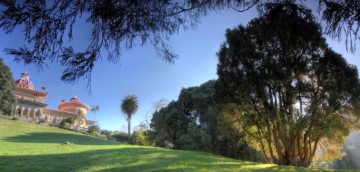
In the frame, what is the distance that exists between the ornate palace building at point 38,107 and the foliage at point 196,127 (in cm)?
2959

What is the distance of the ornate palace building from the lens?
57.7m

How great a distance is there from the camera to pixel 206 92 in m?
33.7

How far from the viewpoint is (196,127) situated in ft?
102

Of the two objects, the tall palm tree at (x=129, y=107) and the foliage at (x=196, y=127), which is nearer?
the foliage at (x=196, y=127)

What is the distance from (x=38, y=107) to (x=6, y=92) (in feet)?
52.3

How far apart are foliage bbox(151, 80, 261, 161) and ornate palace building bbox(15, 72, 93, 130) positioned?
2959 centimetres

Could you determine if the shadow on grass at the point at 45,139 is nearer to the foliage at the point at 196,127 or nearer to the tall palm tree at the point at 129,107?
the foliage at the point at 196,127

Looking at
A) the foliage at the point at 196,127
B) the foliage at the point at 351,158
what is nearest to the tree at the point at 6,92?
the foliage at the point at 196,127

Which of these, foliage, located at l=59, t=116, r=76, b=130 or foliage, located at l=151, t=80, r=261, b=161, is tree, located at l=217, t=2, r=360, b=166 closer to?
foliage, located at l=151, t=80, r=261, b=161

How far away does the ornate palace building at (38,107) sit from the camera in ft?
189

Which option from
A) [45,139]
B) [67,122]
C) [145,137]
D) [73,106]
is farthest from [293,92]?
[73,106]

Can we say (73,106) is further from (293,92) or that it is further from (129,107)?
(293,92)

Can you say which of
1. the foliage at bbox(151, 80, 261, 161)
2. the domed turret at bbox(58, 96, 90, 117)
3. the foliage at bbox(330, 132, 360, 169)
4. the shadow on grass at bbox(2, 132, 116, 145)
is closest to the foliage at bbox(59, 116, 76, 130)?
the domed turret at bbox(58, 96, 90, 117)

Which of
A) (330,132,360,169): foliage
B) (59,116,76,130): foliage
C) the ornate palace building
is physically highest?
the ornate palace building
